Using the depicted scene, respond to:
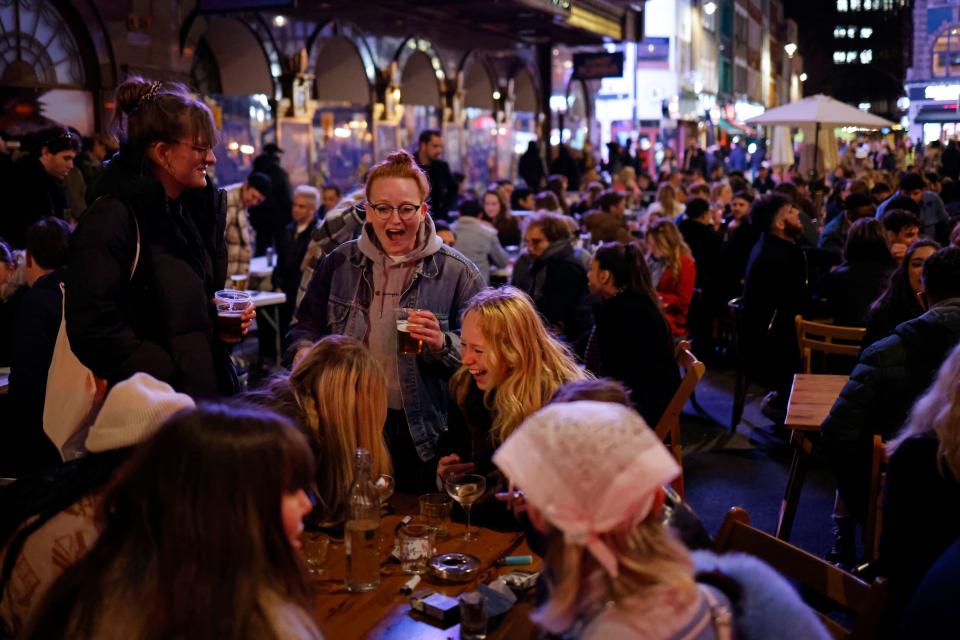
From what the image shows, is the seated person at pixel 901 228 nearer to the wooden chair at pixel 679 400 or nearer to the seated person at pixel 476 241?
the seated person at pixel 476 241

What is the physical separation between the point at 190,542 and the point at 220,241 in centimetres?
201

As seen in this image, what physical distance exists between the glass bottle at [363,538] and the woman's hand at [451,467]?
0.64 meters

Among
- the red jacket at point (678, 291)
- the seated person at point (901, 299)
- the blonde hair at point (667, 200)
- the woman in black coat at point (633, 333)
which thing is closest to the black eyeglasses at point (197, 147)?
the woman in black coat at point (633, 333)

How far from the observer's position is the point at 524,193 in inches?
540

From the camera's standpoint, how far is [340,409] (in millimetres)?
3166

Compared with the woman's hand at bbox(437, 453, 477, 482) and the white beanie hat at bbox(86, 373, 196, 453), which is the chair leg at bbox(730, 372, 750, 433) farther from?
the white beanie hat at bbox(86, 373, 196, 453)

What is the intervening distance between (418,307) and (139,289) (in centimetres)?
116

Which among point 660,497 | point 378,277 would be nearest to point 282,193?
point 378,277

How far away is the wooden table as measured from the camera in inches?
187

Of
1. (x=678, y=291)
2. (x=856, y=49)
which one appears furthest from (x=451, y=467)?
(x=856, y=49)

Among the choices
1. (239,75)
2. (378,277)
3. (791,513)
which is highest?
(239,75)

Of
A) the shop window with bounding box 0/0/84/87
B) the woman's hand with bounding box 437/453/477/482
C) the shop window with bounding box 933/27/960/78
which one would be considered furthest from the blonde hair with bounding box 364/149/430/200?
the shop window with bounding box 933/27/960/78

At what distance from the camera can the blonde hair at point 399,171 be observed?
3.83m

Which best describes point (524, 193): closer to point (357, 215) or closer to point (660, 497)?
point (357, 215)
